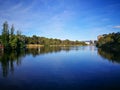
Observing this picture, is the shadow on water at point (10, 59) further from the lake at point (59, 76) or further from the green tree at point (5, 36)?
the green tree at point (5, 36)

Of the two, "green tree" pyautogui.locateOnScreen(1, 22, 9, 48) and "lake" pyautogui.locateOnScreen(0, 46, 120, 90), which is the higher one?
"green tree" pyautogui.locateOnScreen(1, 22, 9, 48)

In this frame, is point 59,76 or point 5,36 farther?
point 5,36

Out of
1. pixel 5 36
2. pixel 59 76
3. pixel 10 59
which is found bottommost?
pixel 59 76

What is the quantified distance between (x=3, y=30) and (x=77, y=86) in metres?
66.2

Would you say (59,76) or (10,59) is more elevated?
(10,59)

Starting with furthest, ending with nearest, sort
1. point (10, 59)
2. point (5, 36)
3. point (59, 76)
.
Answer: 1. point (5, 36)
2. point (10, 59)
3. point (59, 76)

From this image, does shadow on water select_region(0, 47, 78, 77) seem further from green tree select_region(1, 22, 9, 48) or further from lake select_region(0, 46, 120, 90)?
green tree select_region(1, 22, 9, 48)

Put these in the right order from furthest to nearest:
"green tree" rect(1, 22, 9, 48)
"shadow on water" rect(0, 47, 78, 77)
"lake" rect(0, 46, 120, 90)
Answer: "green tree" rect(1, 22, 9, 48) < "shadow on water" rect(0, 47, 78, 77) < "lake" rect(0, 46, 120, 90)

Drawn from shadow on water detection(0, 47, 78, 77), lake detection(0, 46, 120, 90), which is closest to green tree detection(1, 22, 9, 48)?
shadow on water detection(0, 47, 78, 77)

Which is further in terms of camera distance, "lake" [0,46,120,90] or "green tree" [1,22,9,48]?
"green tree" [1,22,9,48]

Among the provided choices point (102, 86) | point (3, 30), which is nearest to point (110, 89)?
point (102, 86)

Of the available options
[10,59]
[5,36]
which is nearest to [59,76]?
[10,59]

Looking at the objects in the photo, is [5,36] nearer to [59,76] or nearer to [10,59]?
[10,59]

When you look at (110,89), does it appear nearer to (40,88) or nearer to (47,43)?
(40,88)
